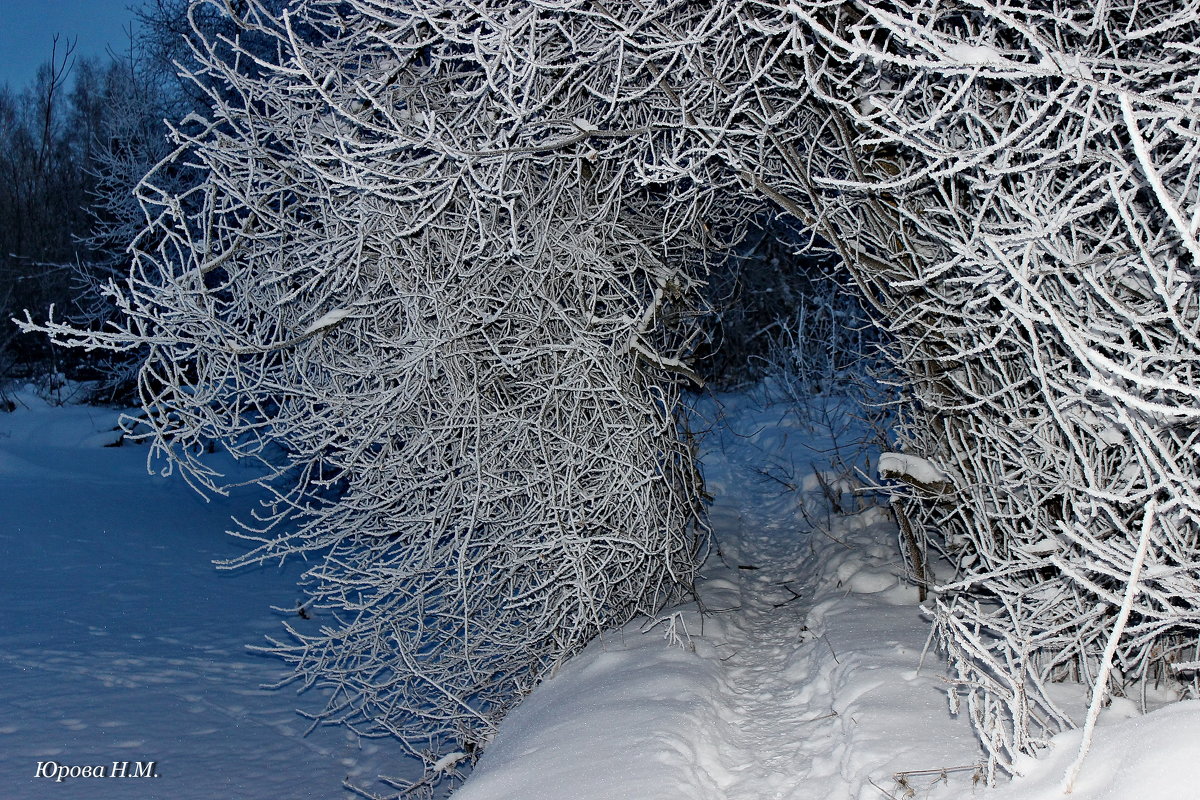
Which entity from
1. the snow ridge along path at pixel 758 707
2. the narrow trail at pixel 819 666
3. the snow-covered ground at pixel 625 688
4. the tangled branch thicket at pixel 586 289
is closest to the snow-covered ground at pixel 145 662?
the snow-covered ground at pixel 625 688

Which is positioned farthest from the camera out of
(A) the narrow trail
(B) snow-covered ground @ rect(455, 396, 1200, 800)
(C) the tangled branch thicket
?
(A) the narrow trail

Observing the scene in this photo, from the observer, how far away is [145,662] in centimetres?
872

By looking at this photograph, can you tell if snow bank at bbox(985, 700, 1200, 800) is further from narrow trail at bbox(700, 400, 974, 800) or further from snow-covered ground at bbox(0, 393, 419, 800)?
snow-covered ground at bbox(0, 393, 419, 800)

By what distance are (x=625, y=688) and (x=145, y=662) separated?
20.9 feet

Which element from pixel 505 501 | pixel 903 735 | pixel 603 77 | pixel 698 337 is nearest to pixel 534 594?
pixel 505 501

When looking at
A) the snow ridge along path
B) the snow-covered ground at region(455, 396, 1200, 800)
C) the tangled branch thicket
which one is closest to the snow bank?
the snow-covered ground at region(455, 396, 1200, 800)

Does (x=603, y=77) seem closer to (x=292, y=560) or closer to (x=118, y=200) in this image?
(x=292, y=560)

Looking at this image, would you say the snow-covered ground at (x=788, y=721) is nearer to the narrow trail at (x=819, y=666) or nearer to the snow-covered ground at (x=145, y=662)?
the narrow trail at (x=819, y=666)

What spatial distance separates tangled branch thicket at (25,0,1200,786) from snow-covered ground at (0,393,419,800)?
1.48 meters

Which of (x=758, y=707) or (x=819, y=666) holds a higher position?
(x=819, y=666)

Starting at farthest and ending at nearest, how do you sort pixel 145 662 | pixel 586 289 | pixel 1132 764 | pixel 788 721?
pixel 145 662 → pixel 586 289 → pixel 788 721 → pixel 1132 764

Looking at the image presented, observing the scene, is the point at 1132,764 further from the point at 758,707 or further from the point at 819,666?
the point at 819,666

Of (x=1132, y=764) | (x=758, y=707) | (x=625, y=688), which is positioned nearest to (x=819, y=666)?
(x=758, y=707)

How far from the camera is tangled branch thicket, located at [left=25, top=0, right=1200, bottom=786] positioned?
324 cm
